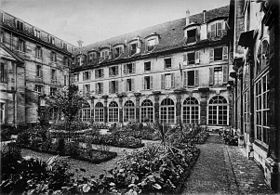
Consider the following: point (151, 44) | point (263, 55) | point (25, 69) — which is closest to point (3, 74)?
point (25, 69)

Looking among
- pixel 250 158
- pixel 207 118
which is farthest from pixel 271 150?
pixel 207 118

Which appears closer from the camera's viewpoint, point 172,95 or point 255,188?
point 255,188

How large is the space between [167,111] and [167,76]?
12.6 feet

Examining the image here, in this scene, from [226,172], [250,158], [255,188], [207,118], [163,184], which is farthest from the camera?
[207,118]

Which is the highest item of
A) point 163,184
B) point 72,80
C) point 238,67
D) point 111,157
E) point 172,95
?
point 72,80

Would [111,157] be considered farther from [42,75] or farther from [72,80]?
[72,80]

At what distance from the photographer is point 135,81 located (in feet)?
65.0

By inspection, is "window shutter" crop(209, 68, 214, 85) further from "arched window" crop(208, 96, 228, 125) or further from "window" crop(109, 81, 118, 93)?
"window" crop(109, 81, 118, 93)

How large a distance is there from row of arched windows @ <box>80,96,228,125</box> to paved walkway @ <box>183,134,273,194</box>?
753 centimetres

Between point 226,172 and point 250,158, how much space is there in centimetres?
200

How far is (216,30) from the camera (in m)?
15.8

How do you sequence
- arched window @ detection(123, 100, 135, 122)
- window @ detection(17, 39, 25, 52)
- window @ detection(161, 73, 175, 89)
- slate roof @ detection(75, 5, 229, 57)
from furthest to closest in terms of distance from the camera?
arched window @ detection(123, 100, 135, 122) → window @ detection(17, 39, 25, 52) → window @ detection(161, 73, 175, 89) → slate roof @ detection(75, 5, 229, 57)

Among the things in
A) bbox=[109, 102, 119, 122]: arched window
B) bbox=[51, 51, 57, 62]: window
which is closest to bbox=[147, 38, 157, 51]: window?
bbox=[109, 102, 119, 122]: arched window

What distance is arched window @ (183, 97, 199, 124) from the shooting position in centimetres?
1642
